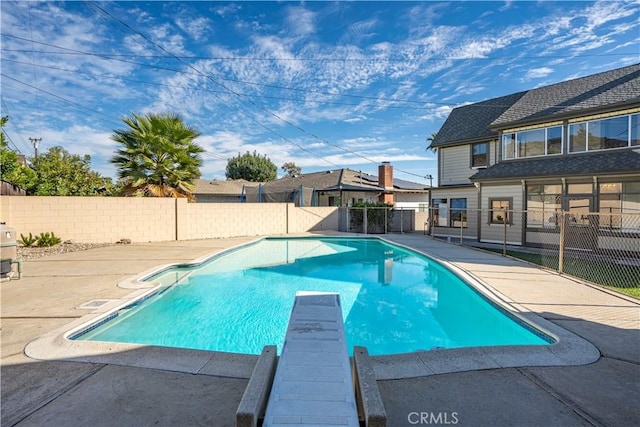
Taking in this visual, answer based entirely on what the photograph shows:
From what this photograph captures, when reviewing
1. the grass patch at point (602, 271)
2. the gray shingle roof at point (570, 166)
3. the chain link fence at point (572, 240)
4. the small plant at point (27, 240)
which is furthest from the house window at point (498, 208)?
the small plant at point (27, 240)

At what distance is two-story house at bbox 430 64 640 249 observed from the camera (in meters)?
10.5

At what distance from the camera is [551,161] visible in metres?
12.1

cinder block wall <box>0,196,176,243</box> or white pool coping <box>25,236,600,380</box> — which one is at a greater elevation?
cinder block wall <box>0,196,176,243</box>

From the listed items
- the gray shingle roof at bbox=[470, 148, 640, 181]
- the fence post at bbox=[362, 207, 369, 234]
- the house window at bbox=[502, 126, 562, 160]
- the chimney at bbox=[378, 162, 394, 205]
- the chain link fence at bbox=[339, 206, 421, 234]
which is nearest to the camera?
the gray shingle roof at bbox=[470, 148, 640, 181]

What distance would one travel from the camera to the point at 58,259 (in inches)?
351

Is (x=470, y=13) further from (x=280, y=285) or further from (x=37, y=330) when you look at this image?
(x=37, y=330)

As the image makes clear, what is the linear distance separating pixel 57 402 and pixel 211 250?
9.10 metres

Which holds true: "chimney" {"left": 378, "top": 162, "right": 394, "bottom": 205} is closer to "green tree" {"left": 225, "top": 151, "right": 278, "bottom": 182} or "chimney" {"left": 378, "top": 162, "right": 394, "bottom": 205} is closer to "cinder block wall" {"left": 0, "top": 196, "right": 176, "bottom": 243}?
"cinder block wall" {"left": 0, "top": 196, "right": 176, "bottom": 243}

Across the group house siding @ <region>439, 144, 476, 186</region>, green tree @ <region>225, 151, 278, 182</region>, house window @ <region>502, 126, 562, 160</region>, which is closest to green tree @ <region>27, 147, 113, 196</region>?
house siding @ <region>439, 144, 476, 186</region>

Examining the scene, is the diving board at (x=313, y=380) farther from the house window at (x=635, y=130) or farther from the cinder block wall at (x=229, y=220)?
the house window at (x=635, y=130)

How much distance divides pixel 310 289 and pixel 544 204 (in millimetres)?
10007

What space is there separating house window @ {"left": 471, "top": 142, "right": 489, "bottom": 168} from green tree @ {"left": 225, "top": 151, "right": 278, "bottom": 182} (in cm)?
2923

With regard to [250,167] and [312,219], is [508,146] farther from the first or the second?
[250,167]

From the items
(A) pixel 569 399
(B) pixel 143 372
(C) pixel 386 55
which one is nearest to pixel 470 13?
(C) pixel 386 55
